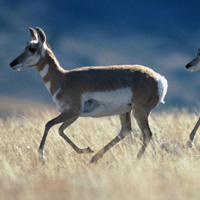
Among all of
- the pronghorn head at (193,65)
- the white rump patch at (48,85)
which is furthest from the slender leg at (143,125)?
the pronghorn head at (193,65)

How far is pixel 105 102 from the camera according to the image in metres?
8.27

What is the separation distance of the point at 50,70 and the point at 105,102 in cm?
142

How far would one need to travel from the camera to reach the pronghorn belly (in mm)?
8258

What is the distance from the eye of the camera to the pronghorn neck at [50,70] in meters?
8.85

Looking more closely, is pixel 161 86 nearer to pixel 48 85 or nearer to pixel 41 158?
pixel 48 85

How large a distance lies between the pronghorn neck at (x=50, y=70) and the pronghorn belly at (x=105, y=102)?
32.0 inches

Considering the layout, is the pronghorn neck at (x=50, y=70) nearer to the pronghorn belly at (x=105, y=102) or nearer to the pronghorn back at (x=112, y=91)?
the pronghorn back at (x=112, y=91)

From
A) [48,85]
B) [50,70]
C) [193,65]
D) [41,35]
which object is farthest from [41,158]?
[193,65]

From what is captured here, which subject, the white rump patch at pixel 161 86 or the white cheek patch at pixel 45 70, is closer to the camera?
the white rump patch at pixel 161 86

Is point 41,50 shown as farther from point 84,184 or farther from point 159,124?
point 159,124

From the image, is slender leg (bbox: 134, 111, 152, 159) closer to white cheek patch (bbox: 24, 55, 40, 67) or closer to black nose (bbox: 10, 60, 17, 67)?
white cheek patch (bbox: 24, 55, 40, 67)

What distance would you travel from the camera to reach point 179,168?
674 centimetres

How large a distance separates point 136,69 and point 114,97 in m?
0.71

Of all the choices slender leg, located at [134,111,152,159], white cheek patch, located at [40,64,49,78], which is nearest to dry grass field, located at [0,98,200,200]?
slender leg, located at [134,111,152,159]
